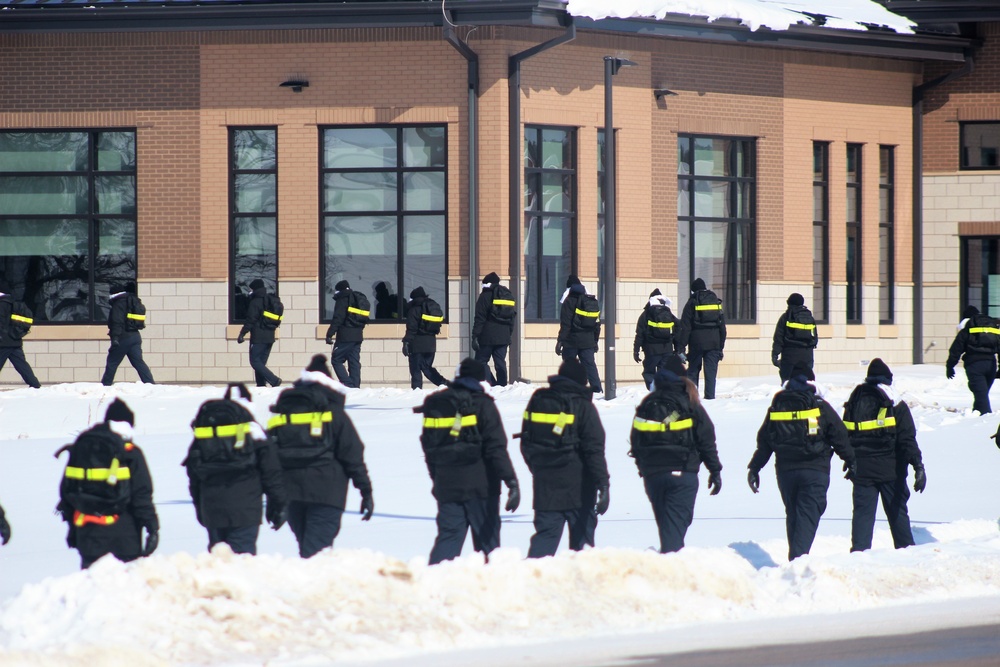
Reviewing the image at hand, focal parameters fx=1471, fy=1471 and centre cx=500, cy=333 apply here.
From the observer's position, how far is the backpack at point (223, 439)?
864 cm

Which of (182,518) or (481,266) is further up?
(481,266)

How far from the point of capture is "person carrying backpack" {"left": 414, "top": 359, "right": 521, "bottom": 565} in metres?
9.42

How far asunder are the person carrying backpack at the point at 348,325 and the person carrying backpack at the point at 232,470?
11.4m

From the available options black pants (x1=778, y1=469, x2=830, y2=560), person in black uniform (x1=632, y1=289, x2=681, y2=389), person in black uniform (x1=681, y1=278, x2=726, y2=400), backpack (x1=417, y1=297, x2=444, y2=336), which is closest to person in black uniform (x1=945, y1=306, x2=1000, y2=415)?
person in black uniform (x1=681, y1=278, x2=726, y2=400)

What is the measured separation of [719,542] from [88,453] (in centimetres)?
541

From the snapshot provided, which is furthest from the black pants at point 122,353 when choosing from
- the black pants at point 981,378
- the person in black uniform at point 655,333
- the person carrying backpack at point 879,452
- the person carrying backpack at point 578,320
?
the person carrying backpack at point 879,452

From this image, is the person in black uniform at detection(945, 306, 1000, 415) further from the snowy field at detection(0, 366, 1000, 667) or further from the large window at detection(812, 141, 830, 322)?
the large window at detection(812, 141, 830, 322)

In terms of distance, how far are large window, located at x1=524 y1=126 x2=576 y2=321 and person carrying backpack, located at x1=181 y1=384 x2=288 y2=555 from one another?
1511cm

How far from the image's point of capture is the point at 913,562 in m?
10.0

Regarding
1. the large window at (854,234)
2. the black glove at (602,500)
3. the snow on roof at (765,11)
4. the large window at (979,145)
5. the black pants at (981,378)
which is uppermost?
the snow on roof at (765,11)

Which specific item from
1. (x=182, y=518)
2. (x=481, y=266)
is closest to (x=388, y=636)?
(x=182, y=518)

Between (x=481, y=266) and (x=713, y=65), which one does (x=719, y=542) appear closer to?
(x=481, y=266)

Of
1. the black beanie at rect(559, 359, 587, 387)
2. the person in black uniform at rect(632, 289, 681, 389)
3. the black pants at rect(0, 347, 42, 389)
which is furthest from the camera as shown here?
the black pants at rect(0, 347, 42, 389)

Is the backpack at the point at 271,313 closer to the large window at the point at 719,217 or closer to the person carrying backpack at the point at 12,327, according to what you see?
the person carrying backpack at the point at 12,327
